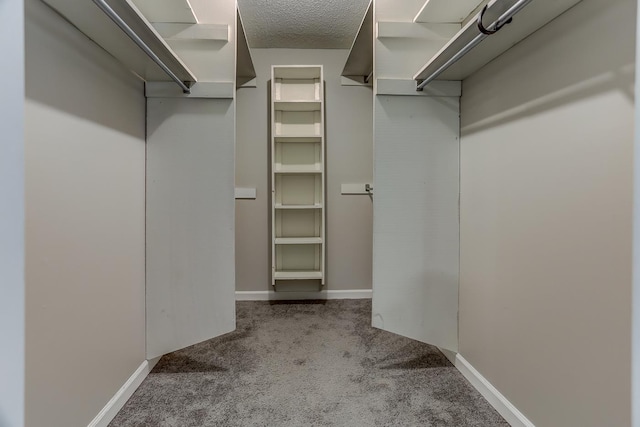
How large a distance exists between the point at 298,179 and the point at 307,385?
1781 millimetres

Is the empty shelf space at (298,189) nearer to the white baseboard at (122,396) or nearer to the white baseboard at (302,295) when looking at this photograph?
the white baseboard at (302,295)

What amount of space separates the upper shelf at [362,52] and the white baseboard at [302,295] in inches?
80.3

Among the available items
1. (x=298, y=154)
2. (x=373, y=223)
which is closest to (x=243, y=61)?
(x=298, y=154)

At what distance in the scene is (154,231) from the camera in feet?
5.55

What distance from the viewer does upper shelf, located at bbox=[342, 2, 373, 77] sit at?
2.03 metres

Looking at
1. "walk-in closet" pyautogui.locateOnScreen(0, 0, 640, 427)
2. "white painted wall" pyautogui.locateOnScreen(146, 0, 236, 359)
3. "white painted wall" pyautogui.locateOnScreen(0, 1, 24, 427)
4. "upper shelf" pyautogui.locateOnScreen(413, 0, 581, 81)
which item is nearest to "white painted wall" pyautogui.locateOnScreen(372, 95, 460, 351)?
"walk-in closet" pyautogui.locateOnScreen(0, 0, 640, 427)

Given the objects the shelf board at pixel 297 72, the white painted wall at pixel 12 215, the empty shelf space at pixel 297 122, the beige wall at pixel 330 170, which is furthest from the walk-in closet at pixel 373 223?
the empty shelf space at pixel 297 122

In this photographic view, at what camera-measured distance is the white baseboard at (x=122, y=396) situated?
1.31 meters

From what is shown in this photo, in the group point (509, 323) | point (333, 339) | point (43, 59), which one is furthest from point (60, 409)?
point (509, 323)

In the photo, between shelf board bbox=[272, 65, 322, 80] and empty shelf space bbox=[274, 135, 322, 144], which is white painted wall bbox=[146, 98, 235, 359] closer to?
empty shelf space bbox=[274, 135, 322, 144]

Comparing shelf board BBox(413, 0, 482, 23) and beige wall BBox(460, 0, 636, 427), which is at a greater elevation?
shelf board BBox(413, 0, 482, 23)

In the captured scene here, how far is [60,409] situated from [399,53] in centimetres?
219

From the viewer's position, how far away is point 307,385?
1624 millimetres

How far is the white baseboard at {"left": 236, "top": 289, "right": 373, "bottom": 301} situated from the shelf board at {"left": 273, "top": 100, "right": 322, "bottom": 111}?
5.64 feet
